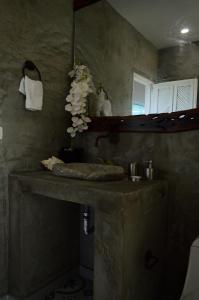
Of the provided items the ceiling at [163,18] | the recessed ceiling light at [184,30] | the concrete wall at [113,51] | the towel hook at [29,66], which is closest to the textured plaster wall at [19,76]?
the towel hook at [29,66]

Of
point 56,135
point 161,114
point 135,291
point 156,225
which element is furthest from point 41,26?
point 135,291

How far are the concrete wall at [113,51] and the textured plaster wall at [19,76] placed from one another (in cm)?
13

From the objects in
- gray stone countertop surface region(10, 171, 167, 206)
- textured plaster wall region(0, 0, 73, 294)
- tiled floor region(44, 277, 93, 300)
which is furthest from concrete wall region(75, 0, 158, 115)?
tiled floor region(44, 277, 93, 300)

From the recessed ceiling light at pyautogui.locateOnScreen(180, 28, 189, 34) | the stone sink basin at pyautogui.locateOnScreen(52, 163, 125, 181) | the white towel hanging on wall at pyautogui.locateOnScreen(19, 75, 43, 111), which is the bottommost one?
the stone sink basin at pyautogui.locateOnScreen(52, 163, 125, 181)

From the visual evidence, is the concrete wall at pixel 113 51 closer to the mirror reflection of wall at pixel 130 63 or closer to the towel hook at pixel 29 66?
the mirror reflection of wall at pixel 130 63

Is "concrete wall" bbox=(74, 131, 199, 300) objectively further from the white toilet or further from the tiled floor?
the tiled floor

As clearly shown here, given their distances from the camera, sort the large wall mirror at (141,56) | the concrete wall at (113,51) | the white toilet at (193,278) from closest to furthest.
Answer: the white toilet at (193,278)
the large wall mirror at (141,56)
the concrete wall at (113,51)

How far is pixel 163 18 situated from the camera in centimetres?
152

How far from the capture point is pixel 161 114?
1494 millimetres

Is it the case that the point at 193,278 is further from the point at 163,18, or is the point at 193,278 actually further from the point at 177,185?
the point at 163,18

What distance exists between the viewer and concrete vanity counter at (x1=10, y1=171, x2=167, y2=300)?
1060 mm

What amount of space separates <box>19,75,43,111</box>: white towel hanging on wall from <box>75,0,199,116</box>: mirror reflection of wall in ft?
1.49

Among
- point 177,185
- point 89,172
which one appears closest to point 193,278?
point 177,185

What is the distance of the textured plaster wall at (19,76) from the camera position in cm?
145
